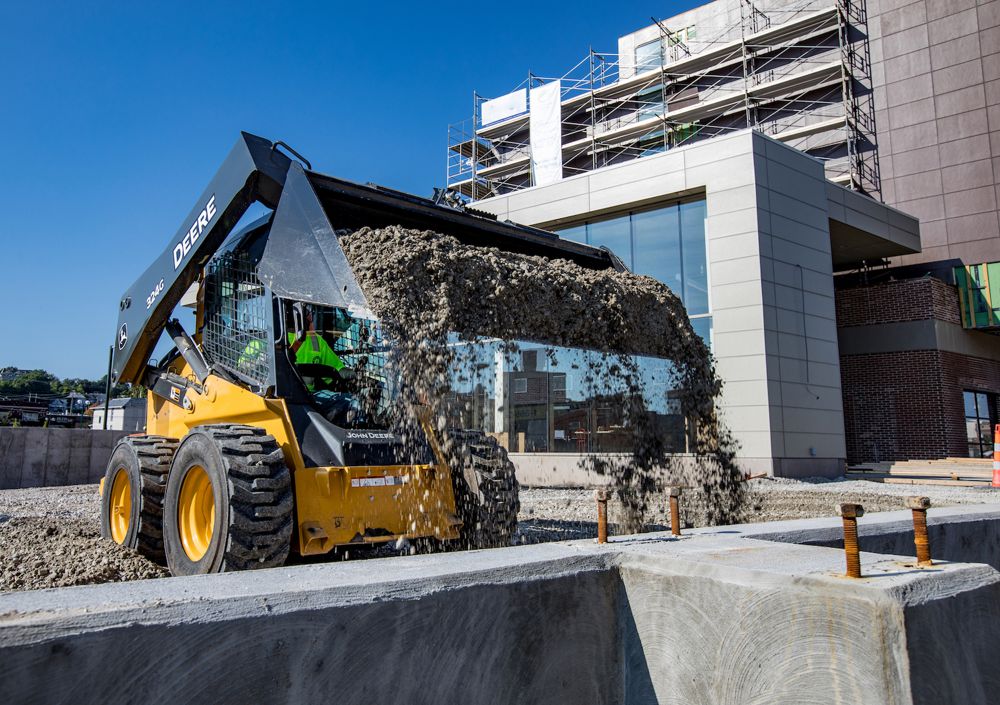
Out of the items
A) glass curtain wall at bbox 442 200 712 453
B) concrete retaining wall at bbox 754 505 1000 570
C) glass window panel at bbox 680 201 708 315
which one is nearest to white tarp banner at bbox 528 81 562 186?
glass curtain wall at bbox 442 200 712 453

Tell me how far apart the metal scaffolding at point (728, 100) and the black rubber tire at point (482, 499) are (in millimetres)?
26578

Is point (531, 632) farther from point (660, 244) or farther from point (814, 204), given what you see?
point (814, 204)

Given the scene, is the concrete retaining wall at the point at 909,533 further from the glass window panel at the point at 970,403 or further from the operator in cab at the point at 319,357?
the glass window panel at the point at 970,403

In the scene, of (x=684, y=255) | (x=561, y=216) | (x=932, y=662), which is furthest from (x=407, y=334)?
(x=561, y=216)

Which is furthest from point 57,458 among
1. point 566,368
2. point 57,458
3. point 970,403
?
point 970,403

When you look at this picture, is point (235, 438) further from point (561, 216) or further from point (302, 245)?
point (561, 216)

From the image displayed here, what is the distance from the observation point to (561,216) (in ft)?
66.4

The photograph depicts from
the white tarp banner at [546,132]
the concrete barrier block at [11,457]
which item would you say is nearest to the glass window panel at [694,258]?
the concrete barrier block at [11,457]

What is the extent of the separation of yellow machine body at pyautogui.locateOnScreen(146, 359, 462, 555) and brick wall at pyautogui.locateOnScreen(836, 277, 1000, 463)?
2142 centimetres

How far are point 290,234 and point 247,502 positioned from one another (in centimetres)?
194

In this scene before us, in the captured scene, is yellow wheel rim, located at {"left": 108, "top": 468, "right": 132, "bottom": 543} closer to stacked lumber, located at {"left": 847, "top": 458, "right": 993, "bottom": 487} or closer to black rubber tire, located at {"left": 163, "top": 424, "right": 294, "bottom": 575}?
black rubber tire, located at {"left": 163, "top": 424, "right": 294, "bottom": 575}

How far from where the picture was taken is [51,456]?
1784 cm

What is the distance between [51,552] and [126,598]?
545 cm

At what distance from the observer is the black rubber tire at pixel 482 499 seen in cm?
548
